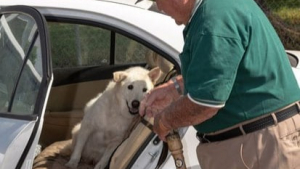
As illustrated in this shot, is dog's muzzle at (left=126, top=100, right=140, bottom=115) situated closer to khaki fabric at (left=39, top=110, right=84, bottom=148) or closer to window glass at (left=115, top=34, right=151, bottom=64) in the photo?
window glass at (left=115, top=34, right=151, bottom=64)

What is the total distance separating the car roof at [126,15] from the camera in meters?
3.11

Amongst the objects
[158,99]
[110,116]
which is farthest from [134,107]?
[158,99]

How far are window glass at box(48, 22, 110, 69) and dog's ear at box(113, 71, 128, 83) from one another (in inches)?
23.9

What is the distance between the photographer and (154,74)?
394 centimetres

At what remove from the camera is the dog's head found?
162 inches

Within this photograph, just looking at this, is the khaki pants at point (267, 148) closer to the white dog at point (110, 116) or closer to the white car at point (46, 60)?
the white car at point (46, 60)

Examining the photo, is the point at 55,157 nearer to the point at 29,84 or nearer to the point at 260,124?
the point at 29,84

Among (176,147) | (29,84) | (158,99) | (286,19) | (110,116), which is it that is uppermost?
(29,84)

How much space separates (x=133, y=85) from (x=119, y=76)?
0.35 ft

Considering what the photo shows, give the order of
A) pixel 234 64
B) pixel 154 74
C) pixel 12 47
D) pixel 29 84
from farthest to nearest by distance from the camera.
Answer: pixel 154 74 < pixel 12 47 < pixel 29 84 < pixel 234 64

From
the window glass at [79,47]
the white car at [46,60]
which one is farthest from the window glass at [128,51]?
the white car at [46,60]

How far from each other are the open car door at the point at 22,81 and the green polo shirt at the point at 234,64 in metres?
0.72

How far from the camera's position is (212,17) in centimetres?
222

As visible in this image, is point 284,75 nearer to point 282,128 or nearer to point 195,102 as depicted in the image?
point 282,128
